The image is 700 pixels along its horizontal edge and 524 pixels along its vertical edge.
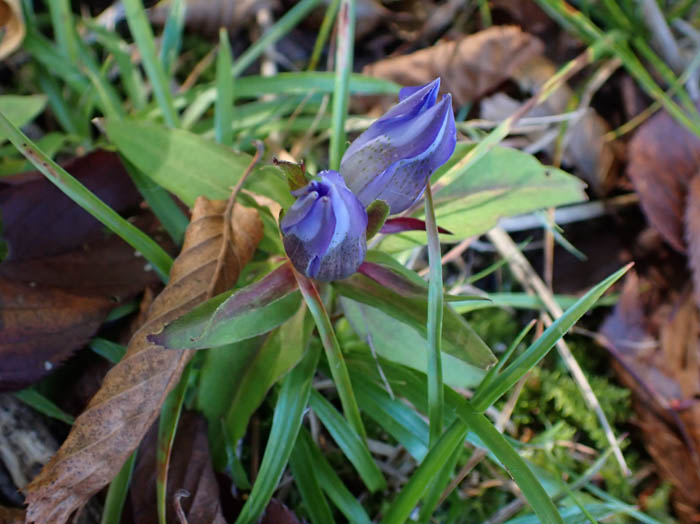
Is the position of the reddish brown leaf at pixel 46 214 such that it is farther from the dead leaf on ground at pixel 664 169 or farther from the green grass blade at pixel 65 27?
the dead leaf on ground at pixel 664 169

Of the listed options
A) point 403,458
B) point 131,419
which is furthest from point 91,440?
point 403,458

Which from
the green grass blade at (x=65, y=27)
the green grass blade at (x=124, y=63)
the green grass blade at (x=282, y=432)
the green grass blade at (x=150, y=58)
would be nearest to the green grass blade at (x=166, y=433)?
the green grass blade at (x=282, y=432)

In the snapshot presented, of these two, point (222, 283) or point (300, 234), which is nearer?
point (300, 234)

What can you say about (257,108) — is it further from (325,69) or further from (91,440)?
(91,440)

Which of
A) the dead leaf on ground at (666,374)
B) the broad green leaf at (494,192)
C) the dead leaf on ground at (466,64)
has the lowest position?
the dead leaf on ground at (666,374)

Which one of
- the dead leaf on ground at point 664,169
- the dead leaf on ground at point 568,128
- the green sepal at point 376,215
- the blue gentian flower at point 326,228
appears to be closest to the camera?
the blue gentian flower at point 326,228

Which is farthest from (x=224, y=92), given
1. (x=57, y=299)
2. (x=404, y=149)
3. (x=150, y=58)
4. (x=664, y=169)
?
(x=664, y=169)

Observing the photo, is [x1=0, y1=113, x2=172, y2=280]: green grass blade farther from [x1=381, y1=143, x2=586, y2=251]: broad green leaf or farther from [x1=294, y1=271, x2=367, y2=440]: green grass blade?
[x1=381, y1=143, x2=586, y2=251]: broad green leaf
